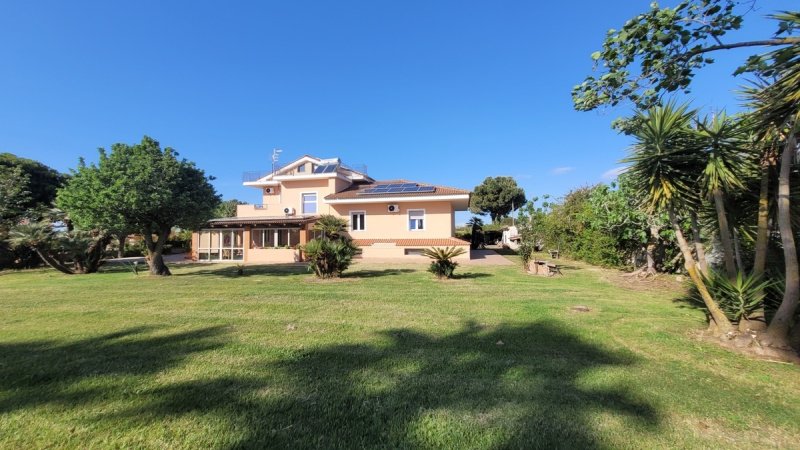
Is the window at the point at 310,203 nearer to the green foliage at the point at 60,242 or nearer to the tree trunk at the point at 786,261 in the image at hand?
the green foliage at the point at 60,242

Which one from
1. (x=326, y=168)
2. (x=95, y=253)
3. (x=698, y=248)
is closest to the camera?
(x=698, y=248)

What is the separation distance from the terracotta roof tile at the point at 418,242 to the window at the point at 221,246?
871 cm

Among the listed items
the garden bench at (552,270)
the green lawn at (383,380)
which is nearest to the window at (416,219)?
the garden bench at (552,270)

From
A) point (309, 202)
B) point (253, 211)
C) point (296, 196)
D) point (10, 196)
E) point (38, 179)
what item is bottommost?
point (253, 211)

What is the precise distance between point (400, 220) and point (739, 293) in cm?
2039

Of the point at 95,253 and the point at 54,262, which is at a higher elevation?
the point at 95,253

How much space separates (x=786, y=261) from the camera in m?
4.89

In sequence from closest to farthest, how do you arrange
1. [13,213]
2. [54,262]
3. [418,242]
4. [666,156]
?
[666,156] → [54,262] → [13,213] → [418,242]

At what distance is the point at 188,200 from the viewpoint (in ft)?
46.8

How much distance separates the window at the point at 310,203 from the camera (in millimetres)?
27438

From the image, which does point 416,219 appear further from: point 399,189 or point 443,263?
point 443,263

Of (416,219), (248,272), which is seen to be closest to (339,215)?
(416,219)

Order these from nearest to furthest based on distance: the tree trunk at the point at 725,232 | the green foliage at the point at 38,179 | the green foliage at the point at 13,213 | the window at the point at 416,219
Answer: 1. the tree trunk at the point at 725,232
2. the green foliage at the point at 13,213
3. the window at the point at 416,219
4. the green foliage at the point at 38,179

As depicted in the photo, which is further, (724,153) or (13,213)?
(13,213)
